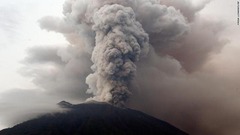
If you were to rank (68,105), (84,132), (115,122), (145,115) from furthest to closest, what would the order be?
(68,105)
(145,115)
(115,122)
(84,132)

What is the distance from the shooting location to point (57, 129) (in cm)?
10900

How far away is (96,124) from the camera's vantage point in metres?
112

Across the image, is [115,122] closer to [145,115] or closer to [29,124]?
[145,115]

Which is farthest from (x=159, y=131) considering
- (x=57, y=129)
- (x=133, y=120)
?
(x=57, y=129)

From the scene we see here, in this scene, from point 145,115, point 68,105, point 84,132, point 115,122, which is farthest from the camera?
point 68,105

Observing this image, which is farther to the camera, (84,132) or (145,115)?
(145,115)

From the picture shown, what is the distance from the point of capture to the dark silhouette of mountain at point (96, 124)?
109 m

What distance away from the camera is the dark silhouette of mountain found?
356 feet

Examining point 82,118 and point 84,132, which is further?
point 82,118

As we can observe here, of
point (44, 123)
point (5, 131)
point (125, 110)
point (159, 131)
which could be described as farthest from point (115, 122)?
point (5, 131)

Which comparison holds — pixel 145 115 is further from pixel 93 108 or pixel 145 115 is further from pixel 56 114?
pixel 56 114

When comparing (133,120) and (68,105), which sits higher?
(68,105)

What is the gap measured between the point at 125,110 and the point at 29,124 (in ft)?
93.1

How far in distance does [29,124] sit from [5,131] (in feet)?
23.0
